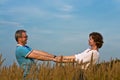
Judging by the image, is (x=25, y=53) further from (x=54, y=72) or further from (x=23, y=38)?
(x=54, y=72)

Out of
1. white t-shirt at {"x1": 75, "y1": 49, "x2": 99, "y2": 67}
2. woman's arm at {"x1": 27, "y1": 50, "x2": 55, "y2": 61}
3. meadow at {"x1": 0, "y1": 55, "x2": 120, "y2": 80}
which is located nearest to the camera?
meadow at {"x1": 0, "y1": 55, "x2": 120, "y2": 80}

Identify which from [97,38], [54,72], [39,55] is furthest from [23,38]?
[54,72]

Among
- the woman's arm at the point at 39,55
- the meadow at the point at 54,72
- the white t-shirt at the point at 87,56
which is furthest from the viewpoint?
the woman's arm at the point at 39,55

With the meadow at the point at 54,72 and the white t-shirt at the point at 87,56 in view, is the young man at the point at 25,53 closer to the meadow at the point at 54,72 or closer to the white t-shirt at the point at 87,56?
the white t-shirt at the point at 87,56

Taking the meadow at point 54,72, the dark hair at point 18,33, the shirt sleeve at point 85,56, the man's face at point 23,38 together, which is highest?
the dark hair at point 18,33

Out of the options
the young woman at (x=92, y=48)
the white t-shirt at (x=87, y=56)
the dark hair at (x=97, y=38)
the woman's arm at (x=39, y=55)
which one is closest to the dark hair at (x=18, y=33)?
the woman's arm at (x=39, y=55)

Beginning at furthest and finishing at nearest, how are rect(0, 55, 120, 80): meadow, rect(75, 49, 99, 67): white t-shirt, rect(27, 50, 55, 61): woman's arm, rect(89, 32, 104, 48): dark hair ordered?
rect(89, 32, 104, 48): dark hair → rect(27, 50, 55, 61): woman's arm → rect(75, 49, 99, 67): white t-shirt → rect(0, 55, 120, 80): meadow

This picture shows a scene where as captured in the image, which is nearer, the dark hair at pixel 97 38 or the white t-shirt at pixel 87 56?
the white t-shirt at pixel 87 56

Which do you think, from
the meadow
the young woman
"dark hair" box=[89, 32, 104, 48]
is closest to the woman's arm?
the young woman

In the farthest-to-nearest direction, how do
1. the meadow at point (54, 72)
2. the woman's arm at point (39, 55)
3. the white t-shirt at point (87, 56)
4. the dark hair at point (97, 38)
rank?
the dark hair at point (97, 38), the woman's arm at point (39, 55), the white t-shirt at point (87, 56), the meadow at point (54, 72)

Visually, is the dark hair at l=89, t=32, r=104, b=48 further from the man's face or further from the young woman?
the man's face

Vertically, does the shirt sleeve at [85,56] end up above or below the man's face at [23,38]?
below

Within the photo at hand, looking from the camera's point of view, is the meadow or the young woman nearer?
the meadow

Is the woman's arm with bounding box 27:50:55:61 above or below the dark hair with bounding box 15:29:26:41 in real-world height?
below
